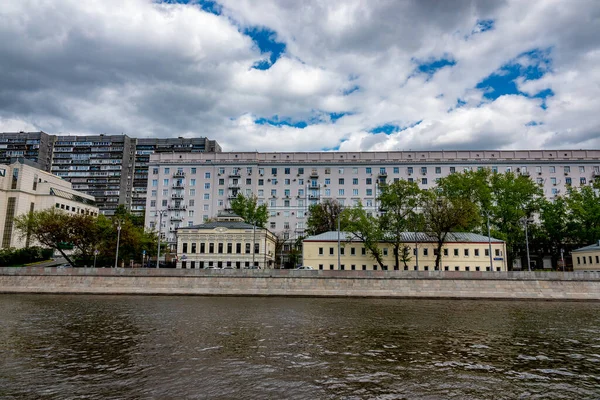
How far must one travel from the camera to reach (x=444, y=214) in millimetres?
64375

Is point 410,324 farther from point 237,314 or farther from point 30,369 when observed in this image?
point 30,369

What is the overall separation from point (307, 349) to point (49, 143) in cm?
15278

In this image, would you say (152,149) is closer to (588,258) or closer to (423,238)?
(423,238)

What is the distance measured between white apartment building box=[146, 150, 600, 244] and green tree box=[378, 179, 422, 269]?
3276 centimetres

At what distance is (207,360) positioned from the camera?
1853 centimetres

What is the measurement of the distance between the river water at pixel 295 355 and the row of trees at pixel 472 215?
107ft

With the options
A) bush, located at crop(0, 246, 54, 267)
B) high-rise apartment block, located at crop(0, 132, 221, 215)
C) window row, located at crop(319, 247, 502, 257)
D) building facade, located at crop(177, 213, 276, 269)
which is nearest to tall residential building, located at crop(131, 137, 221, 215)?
high-rise apartment block, located at crop(0, 132, 221, 215)

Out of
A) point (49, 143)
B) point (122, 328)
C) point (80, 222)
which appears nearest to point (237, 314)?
point (122, 328)

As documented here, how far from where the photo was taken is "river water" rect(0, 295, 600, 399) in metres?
14.5

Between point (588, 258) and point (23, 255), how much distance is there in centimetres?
10459

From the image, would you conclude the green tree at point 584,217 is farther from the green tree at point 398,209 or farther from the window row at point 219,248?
the window row at point 219,248

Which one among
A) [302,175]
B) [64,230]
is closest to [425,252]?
→ [302,175]

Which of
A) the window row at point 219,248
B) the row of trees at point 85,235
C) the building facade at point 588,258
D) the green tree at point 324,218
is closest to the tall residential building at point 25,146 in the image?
the row of trees at point 85,235

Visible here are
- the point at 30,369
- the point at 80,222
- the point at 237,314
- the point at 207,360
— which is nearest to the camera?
the point at 30,369
